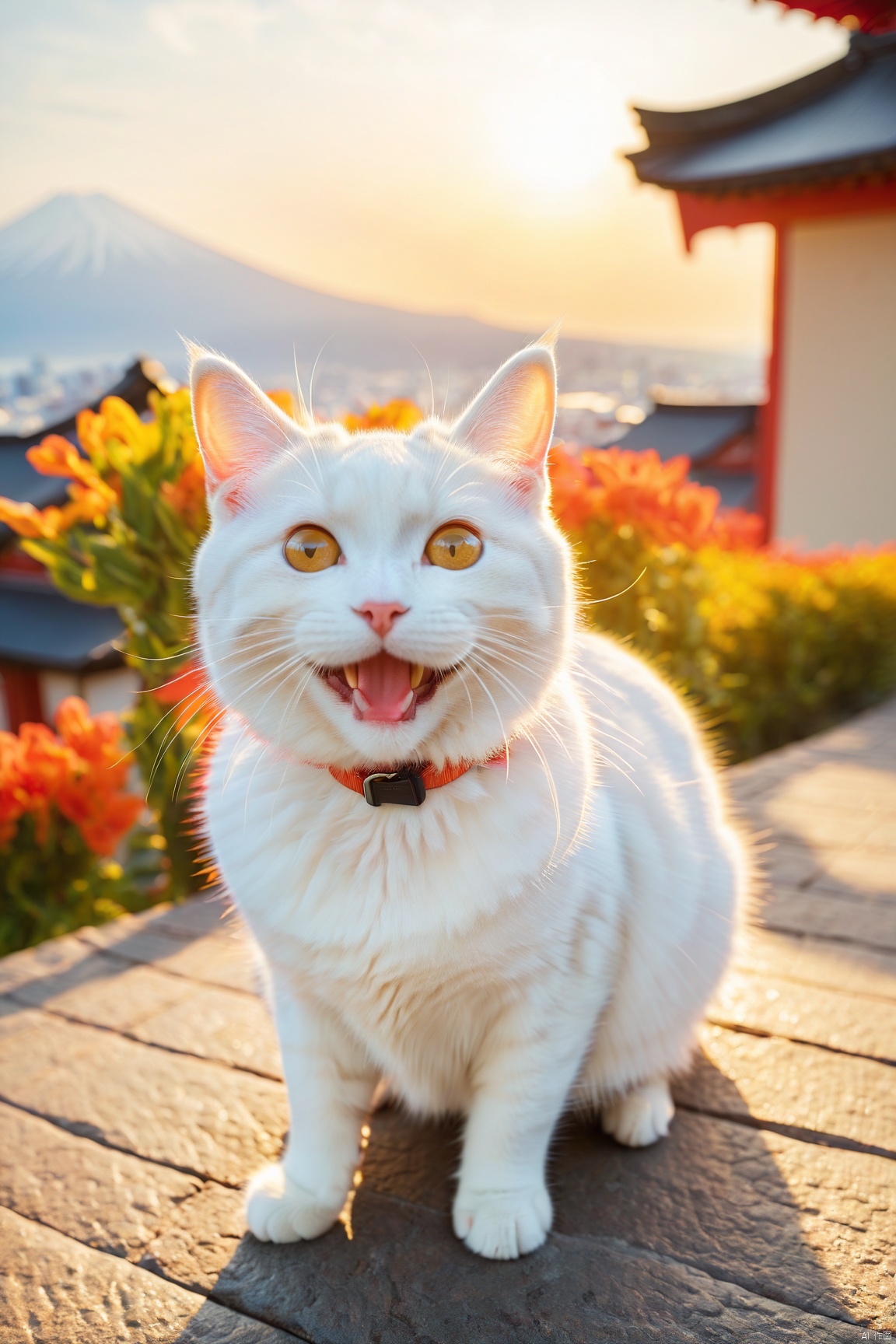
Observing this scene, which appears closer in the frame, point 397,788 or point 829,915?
point 397,788

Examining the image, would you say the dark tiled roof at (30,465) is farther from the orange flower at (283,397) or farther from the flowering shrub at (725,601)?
the flowering shrub at (725,601)

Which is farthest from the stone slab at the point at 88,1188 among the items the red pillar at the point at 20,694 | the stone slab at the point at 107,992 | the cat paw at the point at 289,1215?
the red pillar at the point at 20,694

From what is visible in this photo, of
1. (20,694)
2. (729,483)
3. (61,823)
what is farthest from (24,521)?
(729,483)

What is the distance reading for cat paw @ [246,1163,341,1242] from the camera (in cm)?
125

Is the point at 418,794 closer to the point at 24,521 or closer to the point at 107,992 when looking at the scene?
the point at 107,992

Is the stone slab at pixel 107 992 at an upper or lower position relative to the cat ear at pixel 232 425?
lower

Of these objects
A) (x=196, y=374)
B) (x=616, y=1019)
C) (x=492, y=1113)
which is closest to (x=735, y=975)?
(x=616, y=1019)

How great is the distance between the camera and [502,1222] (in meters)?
1.22

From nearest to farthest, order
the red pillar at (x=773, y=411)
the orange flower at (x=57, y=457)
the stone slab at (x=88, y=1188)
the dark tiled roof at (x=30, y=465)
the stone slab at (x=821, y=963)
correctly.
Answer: the stone slab at (x=88, y=1188) → the stone slab at (x=821, y=963) → the orange flower at (x=57, y=457) → the dark tiled roof at (x=30, y=465) → the red pillar at (x=773, y=411)

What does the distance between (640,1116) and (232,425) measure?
119 centimetres

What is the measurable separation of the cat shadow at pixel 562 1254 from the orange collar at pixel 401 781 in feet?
2.03

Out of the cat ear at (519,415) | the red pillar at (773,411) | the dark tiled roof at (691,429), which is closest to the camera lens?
the cat ear at (519,415)

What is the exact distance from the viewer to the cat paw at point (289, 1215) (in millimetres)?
1250

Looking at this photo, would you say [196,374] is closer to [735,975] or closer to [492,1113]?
[492,1113]
